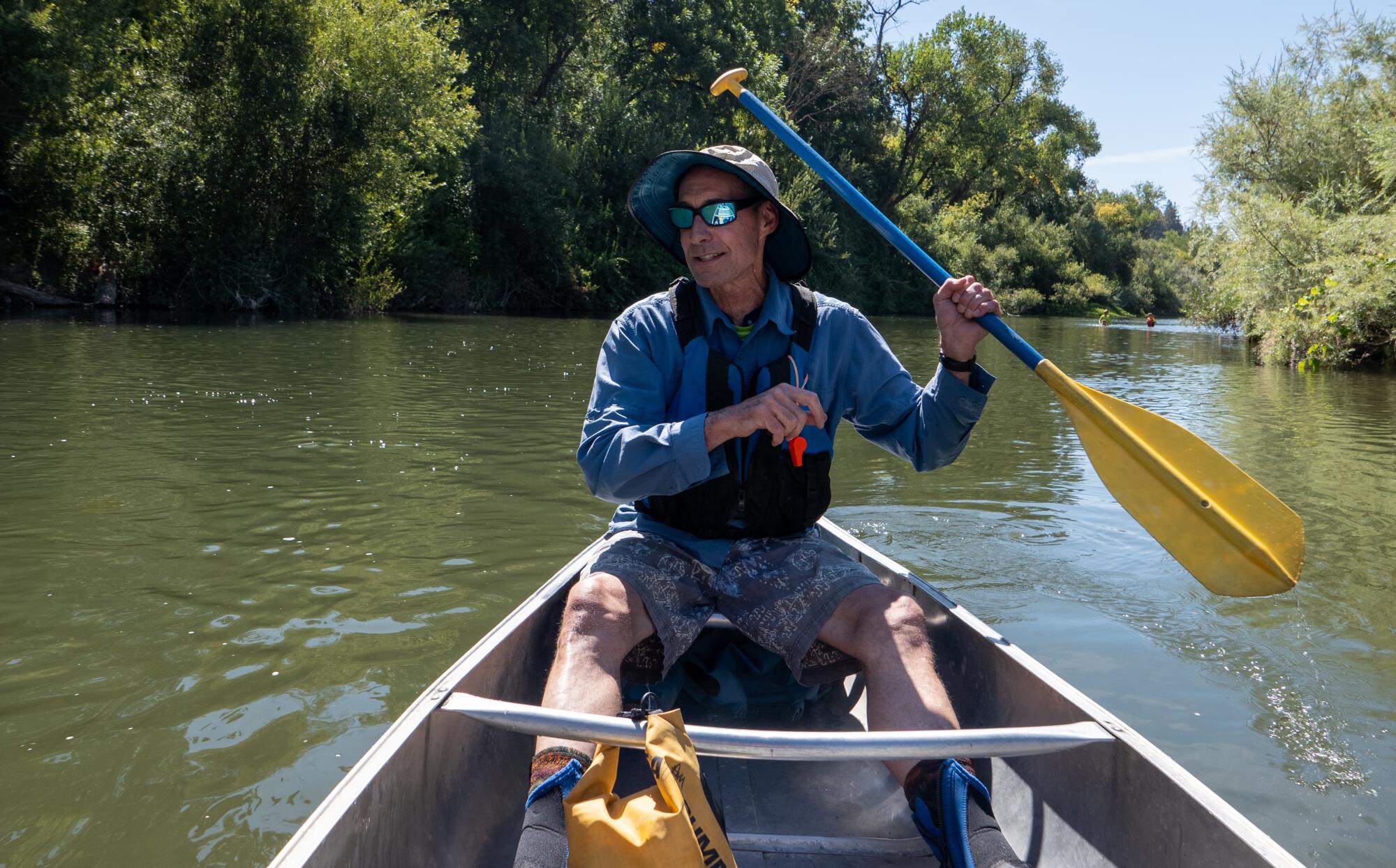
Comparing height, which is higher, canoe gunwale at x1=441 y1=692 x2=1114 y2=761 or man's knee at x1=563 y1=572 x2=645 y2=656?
man's knee at x1=563 y1=572 x2=645 y2=656

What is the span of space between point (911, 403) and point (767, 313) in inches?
18.8

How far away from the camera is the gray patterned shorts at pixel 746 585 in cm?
247

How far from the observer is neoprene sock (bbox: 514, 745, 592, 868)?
168cm

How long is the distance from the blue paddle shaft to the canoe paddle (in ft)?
0.04

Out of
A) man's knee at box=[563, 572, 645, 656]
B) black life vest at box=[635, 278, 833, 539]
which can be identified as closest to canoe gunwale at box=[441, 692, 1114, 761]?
man's knee at box=[563, 572, 645, 656]

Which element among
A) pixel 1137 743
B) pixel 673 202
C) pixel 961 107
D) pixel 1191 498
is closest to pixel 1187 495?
pixel 1191 498

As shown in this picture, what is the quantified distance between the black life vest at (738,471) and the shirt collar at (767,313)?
26mm

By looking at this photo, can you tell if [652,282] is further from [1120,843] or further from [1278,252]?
[1120,843]

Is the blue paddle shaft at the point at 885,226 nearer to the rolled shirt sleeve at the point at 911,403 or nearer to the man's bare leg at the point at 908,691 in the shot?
the rolled shirt sleeve at the point at 911,403

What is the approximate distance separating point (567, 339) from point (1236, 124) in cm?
1383

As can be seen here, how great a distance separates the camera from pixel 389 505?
5523 mm

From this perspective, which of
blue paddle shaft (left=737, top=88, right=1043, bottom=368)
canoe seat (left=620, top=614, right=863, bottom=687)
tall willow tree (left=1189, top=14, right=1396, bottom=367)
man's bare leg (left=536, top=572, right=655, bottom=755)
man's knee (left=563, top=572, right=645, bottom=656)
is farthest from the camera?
tall willow tree (left=1189, top=14, right=1396, bottom=367)

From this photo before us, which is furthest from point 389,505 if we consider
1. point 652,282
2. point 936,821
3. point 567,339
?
point 652,282

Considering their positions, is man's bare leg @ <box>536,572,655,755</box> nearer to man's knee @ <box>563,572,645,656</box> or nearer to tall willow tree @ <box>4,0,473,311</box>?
man's knee @ <box>563,572,645,656</box>
